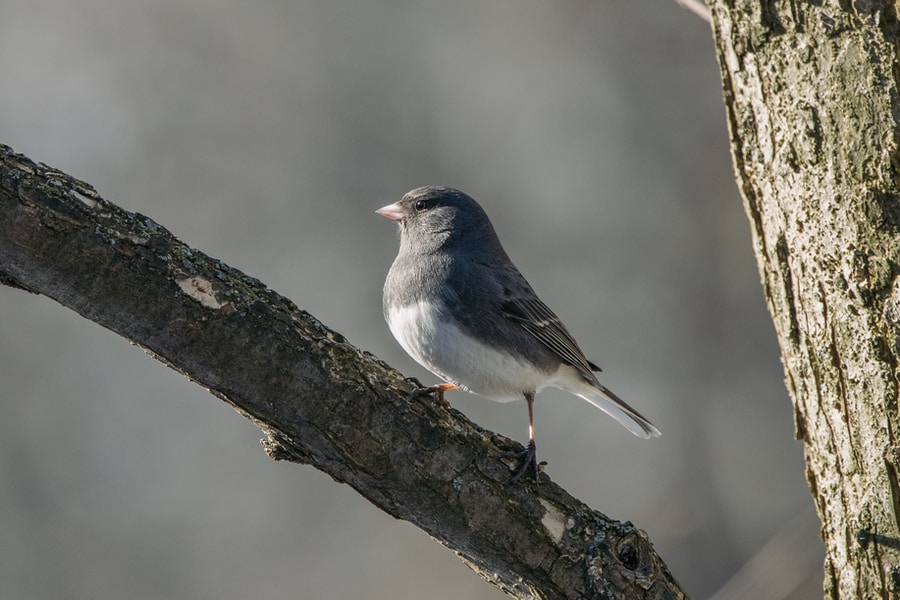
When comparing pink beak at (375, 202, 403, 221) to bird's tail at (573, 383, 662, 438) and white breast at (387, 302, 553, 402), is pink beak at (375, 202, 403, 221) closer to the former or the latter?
white breast at (387, 302, 553, 402)

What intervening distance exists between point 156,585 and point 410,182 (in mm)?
3657

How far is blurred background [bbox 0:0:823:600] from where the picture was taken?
21.4 feet

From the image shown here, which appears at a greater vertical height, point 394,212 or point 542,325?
point 394,212

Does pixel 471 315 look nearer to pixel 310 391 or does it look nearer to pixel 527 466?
pixel 527 466

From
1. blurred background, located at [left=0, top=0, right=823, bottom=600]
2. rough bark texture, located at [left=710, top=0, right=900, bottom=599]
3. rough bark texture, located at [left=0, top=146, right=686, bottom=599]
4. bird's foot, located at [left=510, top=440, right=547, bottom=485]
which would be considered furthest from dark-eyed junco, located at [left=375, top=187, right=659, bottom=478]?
blurred background, located at [left=0, top=0, right=823, bottom=600]

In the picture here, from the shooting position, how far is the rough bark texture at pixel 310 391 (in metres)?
1.96

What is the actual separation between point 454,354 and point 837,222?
154 centimetres

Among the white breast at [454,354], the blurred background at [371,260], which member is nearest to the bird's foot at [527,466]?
the white breast at [454,354]

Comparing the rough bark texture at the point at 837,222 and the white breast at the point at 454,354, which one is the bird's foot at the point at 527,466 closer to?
the rough bark texture at the point at 837,222

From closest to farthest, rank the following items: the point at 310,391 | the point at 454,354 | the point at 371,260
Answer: the point at 310,391 < the point at 454,354 < the point at 371,260

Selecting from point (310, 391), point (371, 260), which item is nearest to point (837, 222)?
point (310, 391)

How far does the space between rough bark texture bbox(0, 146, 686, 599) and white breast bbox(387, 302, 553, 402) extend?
0.94 m

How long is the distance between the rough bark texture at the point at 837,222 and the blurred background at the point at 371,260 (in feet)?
12.8

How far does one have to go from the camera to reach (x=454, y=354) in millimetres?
3342
